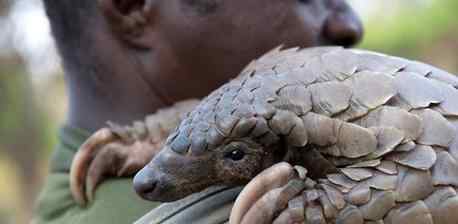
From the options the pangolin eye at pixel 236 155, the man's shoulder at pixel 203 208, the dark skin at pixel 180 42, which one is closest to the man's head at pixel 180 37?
the dark skin at pixel 180 42

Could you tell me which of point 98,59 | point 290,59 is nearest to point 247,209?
point 290,59

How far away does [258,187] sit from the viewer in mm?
1132

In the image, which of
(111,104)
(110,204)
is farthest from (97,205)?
(111,104)

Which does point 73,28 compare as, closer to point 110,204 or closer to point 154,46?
point 154,46

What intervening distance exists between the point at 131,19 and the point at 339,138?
0.67m

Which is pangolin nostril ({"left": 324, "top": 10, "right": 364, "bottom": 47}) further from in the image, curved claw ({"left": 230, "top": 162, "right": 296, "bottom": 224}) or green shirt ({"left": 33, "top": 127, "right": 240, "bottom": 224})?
curved claw ({"left": 230, "top": 162, "right": 296, "bottom": 224})

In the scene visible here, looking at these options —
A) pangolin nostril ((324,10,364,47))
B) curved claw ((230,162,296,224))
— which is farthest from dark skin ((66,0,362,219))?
curved claw ((230,162,296,224))

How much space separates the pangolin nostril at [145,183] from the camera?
1215 millimetres

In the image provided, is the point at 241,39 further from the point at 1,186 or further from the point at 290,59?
the point at 1,186

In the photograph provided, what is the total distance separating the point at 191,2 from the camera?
5.43 ft

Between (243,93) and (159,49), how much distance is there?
52 centimetres

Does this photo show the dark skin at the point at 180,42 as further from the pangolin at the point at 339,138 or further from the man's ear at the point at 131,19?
the pangolin at the point at 339,138

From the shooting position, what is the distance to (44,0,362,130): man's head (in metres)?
1.67

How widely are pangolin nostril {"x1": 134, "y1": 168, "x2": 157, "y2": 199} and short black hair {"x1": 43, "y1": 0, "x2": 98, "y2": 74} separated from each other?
1.96 feet
